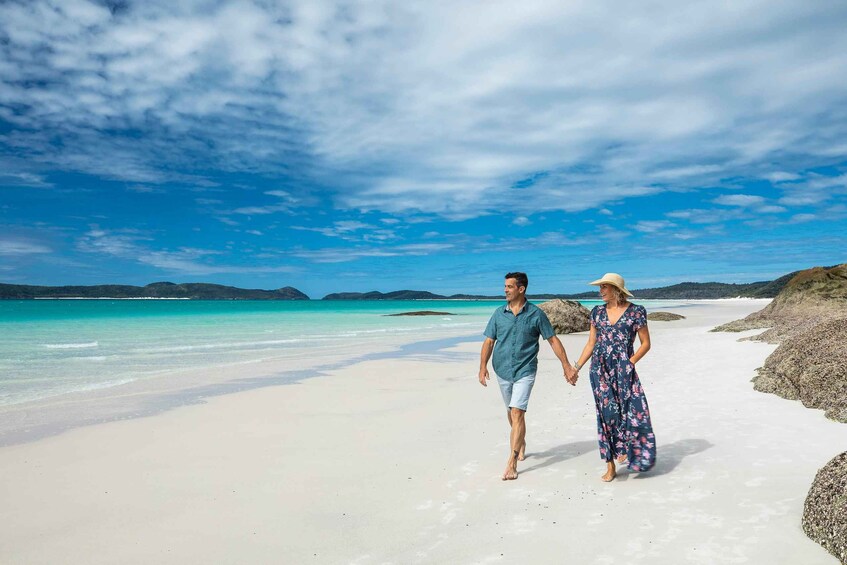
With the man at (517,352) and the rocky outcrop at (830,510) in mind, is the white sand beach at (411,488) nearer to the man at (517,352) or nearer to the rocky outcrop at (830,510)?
the rocky outcrop at (830,510)

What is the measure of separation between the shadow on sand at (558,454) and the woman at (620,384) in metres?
0.73

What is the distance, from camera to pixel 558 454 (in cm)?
664

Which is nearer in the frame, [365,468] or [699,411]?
[365,468]

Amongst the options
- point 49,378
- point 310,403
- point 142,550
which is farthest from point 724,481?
point 49,378

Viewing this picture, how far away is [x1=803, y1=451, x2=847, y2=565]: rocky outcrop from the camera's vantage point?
3779mm

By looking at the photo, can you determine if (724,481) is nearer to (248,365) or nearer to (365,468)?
(365,468)

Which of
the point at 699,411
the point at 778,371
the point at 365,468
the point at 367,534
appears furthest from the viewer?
the point at 778,371

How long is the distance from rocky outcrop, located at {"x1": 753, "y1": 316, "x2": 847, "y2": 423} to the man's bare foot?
453 cm

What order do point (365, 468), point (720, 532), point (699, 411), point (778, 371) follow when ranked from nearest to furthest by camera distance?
point (720, 532) → point (365, 468) → point (699, 411) → point (778, 371)

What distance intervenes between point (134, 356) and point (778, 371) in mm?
18176

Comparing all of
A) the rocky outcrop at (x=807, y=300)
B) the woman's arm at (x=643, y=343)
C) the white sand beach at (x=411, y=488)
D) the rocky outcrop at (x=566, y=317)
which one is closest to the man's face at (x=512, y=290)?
the woman's arm at (x=643, y=343)

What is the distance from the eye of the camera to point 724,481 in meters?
5.39

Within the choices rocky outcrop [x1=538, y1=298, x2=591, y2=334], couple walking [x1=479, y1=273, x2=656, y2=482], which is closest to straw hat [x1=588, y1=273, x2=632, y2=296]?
couple walking [x1=479, y1=273, x2=656, y2=482]

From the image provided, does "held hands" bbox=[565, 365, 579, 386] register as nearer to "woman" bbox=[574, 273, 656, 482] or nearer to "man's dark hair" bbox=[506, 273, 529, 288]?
"woman" bbox=[574, 273, 656, 482]
